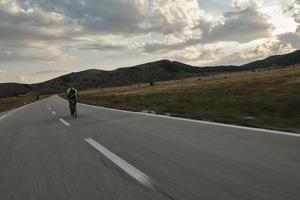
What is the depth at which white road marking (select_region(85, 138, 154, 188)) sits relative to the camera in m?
5.97

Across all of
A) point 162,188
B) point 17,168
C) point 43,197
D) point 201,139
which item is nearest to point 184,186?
point 162,188

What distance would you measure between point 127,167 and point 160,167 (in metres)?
0.60

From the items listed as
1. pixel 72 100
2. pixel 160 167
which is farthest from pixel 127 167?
pixel 72 100

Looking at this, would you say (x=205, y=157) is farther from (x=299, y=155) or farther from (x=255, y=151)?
(x=299, y=155)

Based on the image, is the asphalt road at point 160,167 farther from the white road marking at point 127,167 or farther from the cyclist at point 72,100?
the cyclist at point 72,100

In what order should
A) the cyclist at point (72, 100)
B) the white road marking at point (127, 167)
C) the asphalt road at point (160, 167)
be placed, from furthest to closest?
the cyclist at point (72, 100), the white road marking at point (127, 167), the asphalt road at point (160, 167)

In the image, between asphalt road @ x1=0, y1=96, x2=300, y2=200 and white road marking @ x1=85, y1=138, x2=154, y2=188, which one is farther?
white road marking @ x1=85, y1=138, x2=154, y2=188

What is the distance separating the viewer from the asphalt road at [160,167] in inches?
208

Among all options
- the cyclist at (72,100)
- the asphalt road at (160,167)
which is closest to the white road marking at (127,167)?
the asphalt road at (160,167)

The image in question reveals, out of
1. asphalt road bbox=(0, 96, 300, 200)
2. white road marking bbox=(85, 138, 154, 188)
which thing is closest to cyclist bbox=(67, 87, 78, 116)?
asphalt road bbox=(0, 96, 300, 200)

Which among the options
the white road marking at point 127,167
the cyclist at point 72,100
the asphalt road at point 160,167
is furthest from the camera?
the cyclist at point 72,100

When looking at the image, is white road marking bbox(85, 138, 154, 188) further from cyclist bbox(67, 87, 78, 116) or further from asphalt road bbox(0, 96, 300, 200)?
cyclist bbox(67, 87, 78, 116)

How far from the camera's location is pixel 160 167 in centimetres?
686

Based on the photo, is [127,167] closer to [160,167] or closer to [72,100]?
[160,167]
